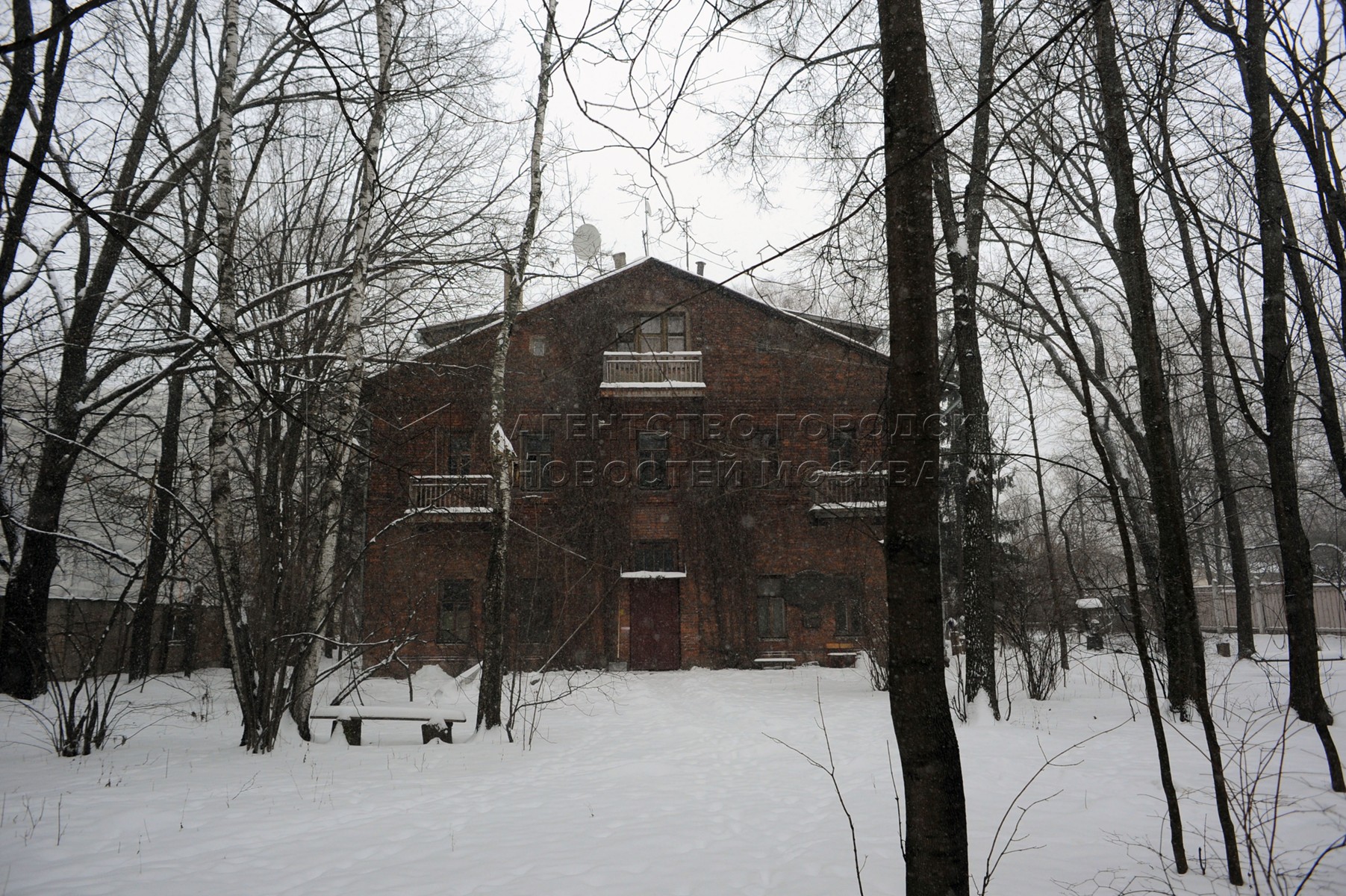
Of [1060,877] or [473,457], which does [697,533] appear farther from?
[1060,877]

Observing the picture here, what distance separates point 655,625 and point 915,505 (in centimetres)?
1634

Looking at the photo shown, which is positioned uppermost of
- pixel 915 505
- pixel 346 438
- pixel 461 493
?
pixel 461 493

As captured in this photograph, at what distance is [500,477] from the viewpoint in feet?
29.8

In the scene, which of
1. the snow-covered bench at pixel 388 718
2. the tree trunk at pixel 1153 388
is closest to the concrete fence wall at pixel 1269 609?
the tree trunk at pixel 1153 388

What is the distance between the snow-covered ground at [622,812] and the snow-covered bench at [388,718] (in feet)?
0.69

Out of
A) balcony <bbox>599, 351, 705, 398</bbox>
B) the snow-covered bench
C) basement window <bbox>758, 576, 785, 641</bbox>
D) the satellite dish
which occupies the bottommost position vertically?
the snow-covered bench

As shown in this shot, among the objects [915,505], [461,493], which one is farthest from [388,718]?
[461,493]

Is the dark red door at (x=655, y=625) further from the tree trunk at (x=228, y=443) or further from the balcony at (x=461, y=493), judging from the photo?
the tree trunk at (x=228, y=443)

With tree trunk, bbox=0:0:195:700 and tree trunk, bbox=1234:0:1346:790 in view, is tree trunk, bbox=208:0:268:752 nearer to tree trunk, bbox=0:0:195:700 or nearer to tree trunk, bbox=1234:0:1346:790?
tree trunk, bbox=0:0:195:700

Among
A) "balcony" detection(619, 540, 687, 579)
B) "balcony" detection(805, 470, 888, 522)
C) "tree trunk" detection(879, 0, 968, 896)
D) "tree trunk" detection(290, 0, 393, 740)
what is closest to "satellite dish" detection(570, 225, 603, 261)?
"balcony" detection(619, 540, 687, 579)

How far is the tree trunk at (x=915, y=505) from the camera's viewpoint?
2.62 meters

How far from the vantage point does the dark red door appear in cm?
1833

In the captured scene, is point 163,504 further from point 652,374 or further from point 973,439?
point 652,374

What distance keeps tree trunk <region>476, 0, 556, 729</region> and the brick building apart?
8.59 m
